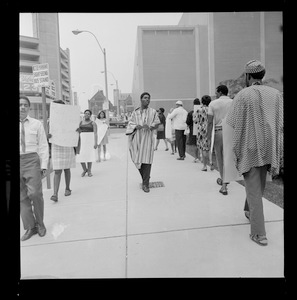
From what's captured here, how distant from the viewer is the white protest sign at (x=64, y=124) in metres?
4.13

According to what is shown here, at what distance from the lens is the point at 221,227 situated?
125 inches

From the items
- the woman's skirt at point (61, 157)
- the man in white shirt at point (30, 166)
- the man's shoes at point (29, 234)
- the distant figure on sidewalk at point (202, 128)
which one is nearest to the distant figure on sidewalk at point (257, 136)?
the man in white shirt at point (30, 166)

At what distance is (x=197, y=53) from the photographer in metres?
3.36

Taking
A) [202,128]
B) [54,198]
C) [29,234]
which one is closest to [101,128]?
[202,128]

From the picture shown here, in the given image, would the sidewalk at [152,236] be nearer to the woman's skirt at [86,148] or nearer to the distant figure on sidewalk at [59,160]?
the distant figure on sidewalk at [59,160]

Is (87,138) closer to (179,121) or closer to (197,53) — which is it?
(179,121)

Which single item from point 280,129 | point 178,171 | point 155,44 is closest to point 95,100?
point 155,44

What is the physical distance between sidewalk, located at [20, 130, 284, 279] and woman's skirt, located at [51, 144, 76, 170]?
21.4 inches

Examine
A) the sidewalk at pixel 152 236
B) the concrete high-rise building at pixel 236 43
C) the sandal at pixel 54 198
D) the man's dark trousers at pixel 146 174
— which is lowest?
the sidewalk at pixel 152 236

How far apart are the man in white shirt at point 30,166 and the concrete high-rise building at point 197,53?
1.40m

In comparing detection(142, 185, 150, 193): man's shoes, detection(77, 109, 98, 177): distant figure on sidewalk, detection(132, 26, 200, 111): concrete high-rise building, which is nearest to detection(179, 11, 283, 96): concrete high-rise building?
detection(132, 26, 200, 111): concrete high-rise building

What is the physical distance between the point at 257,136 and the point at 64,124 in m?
2.84
